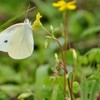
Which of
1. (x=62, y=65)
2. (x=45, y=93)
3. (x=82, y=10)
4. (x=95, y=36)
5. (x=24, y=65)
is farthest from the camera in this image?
(x=82, y=10)

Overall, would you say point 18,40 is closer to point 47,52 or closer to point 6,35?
point 6,35

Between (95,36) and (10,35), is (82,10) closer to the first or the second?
(95,36)

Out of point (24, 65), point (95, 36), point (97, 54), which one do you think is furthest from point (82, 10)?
point (97, 54)

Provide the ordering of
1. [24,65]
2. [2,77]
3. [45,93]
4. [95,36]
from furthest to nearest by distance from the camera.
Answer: [95,36] < [24,65] < [2,77] < [45,93]

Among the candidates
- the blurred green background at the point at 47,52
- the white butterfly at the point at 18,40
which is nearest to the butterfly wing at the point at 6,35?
the white butterfly at the point at 18,40

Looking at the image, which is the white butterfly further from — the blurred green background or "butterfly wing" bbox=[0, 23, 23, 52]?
the blurred green background

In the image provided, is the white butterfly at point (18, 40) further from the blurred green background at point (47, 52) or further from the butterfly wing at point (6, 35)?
the blurred green background at point (47, 52)

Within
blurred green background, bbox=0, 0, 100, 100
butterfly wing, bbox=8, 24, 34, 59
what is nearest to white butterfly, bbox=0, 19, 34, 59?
butterfly wing, bbox=8, 24, 34, 59

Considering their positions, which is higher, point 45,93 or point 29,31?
point 29,31

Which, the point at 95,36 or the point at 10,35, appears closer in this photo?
the point at 10,35
